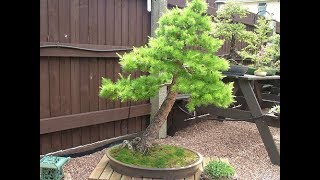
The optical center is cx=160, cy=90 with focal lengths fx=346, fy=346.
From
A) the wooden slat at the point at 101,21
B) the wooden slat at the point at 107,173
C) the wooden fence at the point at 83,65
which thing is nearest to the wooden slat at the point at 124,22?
the wooden fence at the point at 83,65

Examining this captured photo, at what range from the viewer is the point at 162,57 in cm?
208

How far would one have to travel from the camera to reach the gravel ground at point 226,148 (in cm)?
266

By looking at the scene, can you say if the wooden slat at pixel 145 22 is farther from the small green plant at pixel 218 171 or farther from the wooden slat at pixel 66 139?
the small green plant at pixel 218 171

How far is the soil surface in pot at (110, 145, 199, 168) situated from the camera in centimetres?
213

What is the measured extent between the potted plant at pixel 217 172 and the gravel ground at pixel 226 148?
0.54 metres

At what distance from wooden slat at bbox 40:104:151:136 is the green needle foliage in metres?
0.70

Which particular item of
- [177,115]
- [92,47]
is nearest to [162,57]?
[92,47]

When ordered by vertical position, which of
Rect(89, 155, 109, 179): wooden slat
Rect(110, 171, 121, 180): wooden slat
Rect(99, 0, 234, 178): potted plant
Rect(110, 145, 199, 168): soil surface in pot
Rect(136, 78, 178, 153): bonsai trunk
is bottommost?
Rect(110, 171, 121, 180): wooden slat

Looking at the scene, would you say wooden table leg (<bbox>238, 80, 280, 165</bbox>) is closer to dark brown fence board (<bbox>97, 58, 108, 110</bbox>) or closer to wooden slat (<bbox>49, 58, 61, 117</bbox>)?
dark brown fence board (<bbox>97, 58, 108, 110</bbox>)

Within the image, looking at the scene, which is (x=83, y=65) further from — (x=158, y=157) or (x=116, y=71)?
(x=158, y=157)

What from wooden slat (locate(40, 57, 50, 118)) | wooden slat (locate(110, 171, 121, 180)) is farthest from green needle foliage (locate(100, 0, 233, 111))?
wooden slat (locate(40, 57, 50, 118))
